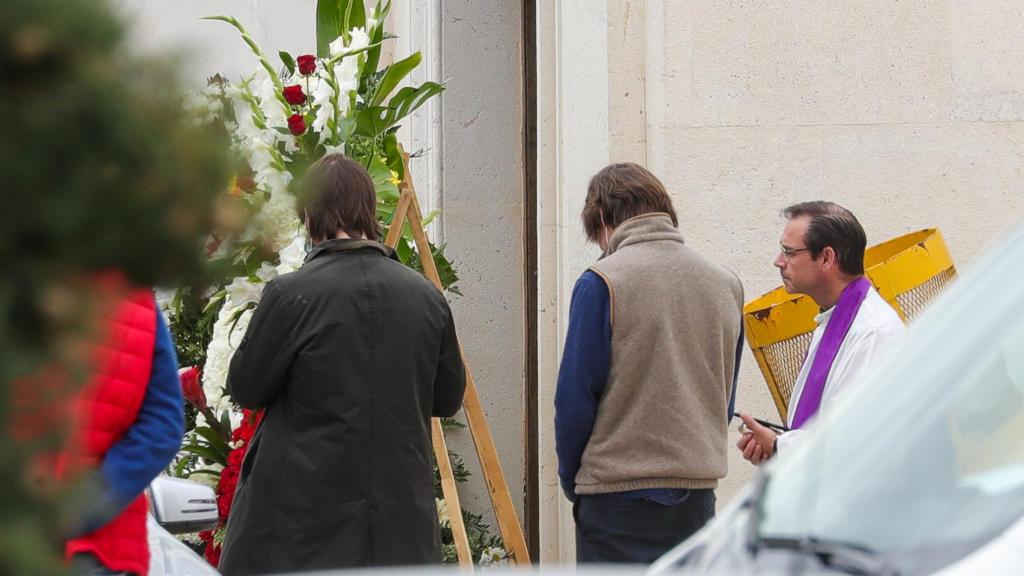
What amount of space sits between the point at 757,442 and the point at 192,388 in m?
2.23

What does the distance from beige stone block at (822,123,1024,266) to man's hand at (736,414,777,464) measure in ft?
6.95

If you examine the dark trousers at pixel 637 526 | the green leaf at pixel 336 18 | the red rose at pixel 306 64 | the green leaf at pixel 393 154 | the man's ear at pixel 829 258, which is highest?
the green leaf at pixel 336 18

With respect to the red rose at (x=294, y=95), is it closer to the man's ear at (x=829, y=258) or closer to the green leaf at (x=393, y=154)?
the green leaf at (x=393, y=154)

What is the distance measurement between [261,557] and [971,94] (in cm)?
375

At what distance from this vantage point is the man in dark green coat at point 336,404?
376cm

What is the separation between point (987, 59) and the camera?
5961 millimetres

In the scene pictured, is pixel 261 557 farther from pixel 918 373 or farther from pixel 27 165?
pixel 27 165

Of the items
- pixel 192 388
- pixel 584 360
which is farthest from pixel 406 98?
pixel 584 360

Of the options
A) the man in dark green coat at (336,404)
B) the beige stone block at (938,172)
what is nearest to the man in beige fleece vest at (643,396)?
the man in dark green coat at (336,404)

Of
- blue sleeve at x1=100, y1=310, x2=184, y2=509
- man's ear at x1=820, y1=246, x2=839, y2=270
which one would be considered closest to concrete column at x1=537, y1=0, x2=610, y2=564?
man's ear at x1=820, y1=246, x2=839, y2=270

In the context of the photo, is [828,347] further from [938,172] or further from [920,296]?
[938,172]

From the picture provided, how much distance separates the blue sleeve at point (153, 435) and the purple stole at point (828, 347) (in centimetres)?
191

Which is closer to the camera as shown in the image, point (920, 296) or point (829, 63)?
point (920, 296)

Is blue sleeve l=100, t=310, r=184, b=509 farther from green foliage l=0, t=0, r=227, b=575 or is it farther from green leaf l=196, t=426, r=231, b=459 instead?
green leaf l=196, t=426, r=231, b=459
